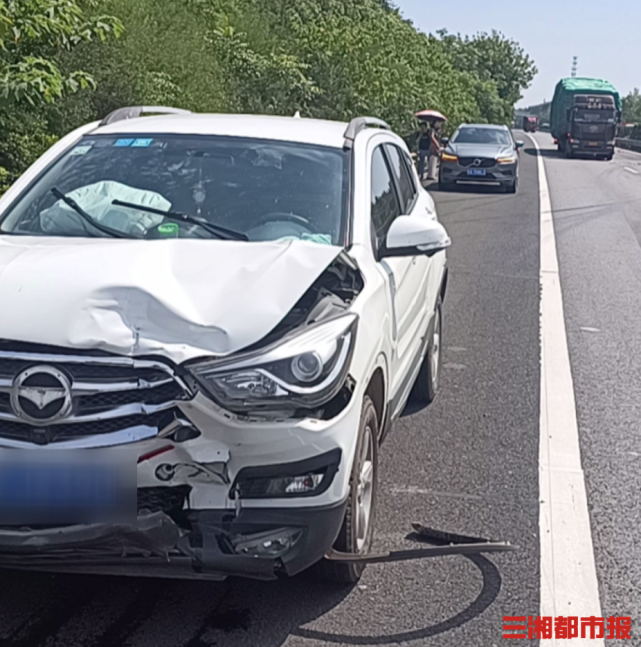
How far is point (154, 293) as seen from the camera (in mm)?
3299

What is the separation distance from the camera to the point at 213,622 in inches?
139

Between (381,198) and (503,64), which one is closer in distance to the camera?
(381,198)

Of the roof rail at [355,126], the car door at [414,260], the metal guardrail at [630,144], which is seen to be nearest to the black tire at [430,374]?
A: the car door at [414,260]

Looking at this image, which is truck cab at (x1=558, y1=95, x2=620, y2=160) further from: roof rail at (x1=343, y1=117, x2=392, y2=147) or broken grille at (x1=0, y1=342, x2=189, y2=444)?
broken grille at (x1=0, y1=342, x2=189, y2=444)

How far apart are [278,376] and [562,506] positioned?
7.20 ft

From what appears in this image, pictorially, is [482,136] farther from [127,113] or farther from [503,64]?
[503,64]

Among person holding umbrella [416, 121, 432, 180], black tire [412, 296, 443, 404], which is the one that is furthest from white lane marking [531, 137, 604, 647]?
person holding umbrella [416, 121, 432, 180]

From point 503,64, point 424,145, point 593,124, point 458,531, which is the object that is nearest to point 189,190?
point 458,531

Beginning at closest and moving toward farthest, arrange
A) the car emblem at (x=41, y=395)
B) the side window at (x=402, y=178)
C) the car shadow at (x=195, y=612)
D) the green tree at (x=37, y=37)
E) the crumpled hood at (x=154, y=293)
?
the car emblem at (x=41, y=395) < the crumpled hood at (x=154, y=293) < the car shadow at (x=195, y=612) < the side window at (x=402, y=178) < the green tree at (x=37, y=37)

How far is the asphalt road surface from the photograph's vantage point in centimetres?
351

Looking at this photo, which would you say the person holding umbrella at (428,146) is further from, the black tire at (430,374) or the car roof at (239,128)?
the car roof at (239,128)

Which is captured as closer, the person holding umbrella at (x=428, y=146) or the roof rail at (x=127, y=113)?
the roof rail at (x=127, y=113)

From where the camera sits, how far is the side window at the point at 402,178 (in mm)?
5547

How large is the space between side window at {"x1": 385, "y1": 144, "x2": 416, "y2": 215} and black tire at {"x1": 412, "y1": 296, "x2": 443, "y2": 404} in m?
0.79
